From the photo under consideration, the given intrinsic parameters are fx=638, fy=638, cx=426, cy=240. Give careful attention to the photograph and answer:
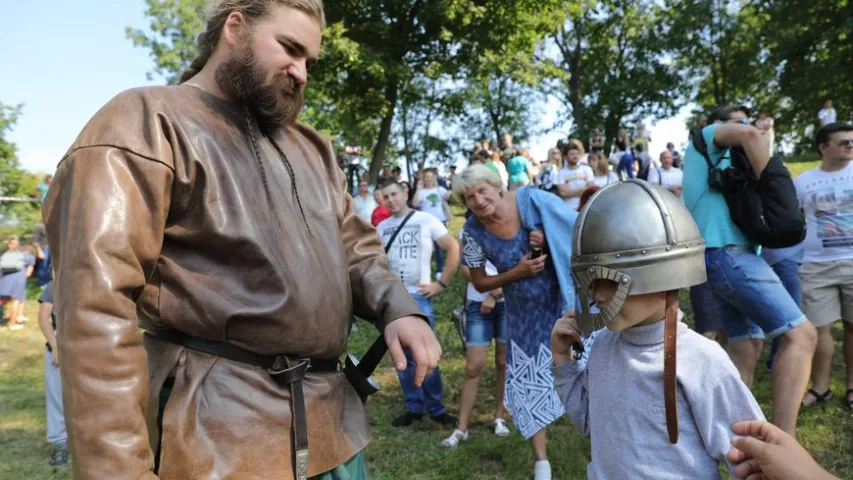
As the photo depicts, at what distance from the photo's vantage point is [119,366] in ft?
4.42

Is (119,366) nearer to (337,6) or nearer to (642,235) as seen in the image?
(642,235)

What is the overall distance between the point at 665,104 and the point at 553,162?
82.2ft

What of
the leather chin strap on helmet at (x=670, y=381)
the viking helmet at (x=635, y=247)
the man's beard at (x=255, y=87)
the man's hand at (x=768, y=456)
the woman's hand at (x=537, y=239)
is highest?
the man's beard at (x=255, y=87)

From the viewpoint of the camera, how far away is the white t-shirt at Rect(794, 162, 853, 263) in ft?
15.8

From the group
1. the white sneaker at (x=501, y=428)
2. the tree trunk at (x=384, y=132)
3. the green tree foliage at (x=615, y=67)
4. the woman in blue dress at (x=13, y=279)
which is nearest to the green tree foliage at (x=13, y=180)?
the woman in blue dress at (x=13, y=279)

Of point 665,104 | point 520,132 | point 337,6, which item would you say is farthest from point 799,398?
point 520,132

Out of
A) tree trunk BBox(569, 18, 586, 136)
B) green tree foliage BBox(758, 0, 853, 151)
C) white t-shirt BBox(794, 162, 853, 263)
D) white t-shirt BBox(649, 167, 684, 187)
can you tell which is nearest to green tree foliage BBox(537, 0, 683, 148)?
tree trunk BBox(569, 18, 586, 136)

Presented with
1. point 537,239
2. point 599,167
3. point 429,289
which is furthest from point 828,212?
point 599,167

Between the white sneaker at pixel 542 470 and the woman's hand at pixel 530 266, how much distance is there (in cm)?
126

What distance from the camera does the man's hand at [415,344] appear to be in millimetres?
1812

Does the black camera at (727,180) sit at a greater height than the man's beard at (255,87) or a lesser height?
lesser

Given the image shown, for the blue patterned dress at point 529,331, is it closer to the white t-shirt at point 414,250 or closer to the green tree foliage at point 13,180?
the white t-shirt at point 414,250

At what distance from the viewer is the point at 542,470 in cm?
418

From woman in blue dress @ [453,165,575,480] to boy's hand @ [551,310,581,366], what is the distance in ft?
5.68
